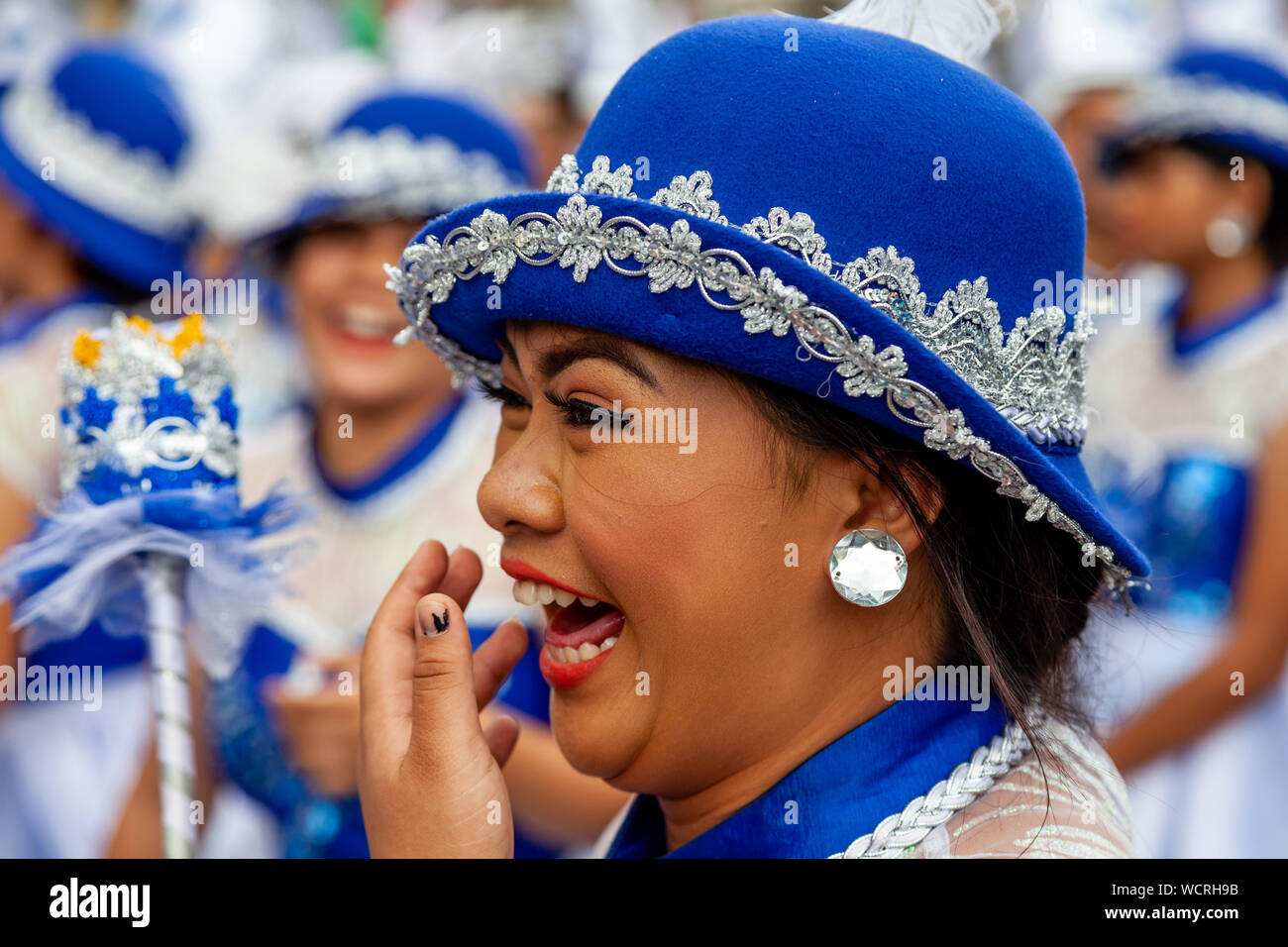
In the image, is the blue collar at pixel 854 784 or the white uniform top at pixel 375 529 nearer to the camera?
the blue collar at pixel 854 784

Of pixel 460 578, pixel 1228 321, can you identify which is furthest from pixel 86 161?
pixel 1228 321

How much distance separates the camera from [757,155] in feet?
5.60

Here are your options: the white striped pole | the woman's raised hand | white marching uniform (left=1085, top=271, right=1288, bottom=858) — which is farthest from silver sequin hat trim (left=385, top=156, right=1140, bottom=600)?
white marching uniform (left=1085, top=271, right=1288, bottom=858)

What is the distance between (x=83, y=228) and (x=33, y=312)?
0.33 m

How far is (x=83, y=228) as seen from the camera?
4.44 m

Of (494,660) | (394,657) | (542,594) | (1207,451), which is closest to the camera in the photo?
(542,594)

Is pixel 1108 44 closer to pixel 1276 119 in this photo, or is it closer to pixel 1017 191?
pixel 1276 119

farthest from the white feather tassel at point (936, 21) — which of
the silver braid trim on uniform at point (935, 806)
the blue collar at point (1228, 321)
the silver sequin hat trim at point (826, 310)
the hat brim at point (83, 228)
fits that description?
the hat brim at point (83, 228)

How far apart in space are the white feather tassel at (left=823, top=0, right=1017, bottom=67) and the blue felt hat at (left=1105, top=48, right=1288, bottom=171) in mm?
2778

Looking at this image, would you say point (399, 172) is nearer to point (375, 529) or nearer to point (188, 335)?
point (375, 529)

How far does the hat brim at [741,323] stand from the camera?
1.64 m

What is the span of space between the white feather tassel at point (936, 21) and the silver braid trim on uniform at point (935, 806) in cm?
105

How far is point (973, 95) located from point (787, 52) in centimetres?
27

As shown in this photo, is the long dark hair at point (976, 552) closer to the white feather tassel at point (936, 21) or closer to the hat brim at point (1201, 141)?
the white feather tassel at point (936, 21)
